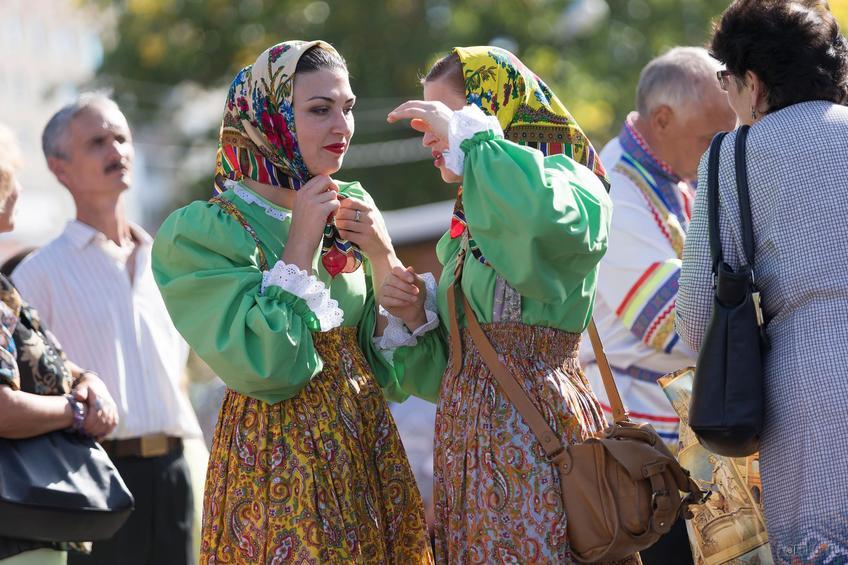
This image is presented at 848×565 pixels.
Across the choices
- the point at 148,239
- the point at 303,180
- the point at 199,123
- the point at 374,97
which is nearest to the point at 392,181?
the point at 374,97

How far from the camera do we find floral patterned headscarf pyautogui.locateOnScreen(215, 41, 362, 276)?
11.3ft

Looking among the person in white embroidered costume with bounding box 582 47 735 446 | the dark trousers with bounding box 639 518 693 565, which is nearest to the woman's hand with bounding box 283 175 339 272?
the person in white embroidered costume with bounding box 582 47 735 446

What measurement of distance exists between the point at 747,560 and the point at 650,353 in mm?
1071

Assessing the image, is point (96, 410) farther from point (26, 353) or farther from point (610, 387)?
point (610, 387)

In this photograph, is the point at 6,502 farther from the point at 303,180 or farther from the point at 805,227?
the point at 805,227

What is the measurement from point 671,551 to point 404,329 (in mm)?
1476

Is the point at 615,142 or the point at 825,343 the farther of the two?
the point at 615,142

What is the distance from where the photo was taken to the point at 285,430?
3.30m

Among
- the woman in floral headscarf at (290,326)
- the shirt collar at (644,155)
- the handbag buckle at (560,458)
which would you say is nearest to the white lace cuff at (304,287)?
the woman in floral headscarf at (290,326)

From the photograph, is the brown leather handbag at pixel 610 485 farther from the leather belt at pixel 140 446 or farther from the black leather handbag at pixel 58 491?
the leather belt at pixel 140 446

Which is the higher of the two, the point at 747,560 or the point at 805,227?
the point at 805,227

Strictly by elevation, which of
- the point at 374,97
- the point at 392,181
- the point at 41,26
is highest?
the point at 41,26

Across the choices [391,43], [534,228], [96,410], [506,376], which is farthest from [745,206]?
[391,43]

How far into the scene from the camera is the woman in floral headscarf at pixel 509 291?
3100 millimetres
